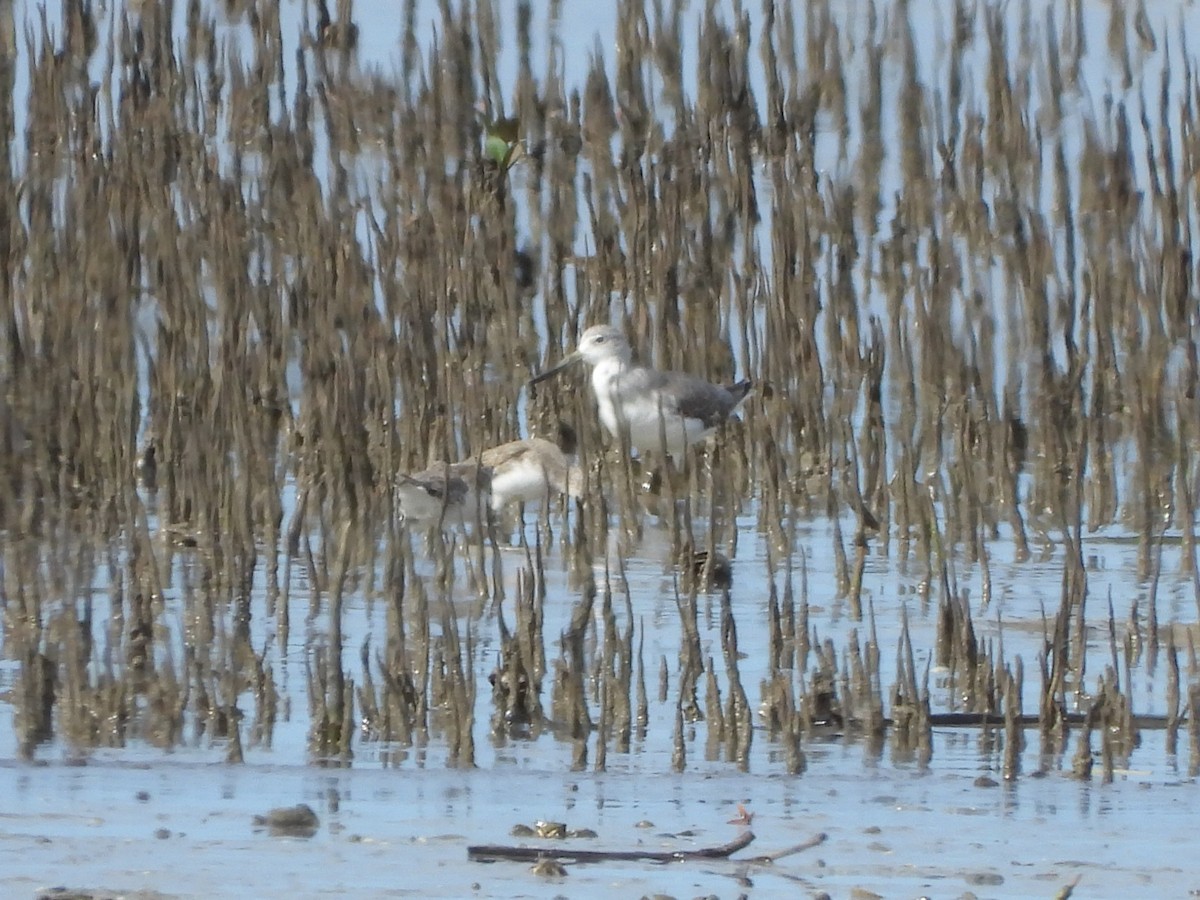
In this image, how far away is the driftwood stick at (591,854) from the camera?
4598 mm

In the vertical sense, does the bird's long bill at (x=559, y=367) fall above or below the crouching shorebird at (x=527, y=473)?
above

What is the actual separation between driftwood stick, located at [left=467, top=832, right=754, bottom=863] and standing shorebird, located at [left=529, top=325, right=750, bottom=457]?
453 centimetres

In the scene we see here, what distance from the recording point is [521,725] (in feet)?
19.1

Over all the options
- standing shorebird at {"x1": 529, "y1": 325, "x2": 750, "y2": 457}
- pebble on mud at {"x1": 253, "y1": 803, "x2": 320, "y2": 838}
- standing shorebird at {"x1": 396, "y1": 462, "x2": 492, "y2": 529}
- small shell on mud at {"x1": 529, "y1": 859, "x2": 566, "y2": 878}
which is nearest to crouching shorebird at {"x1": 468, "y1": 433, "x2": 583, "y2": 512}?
standing shorebird at {"x1": 396, "y1": 462, "x2": 492, "y2": 529}

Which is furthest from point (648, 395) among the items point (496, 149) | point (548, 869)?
point (548, 869)

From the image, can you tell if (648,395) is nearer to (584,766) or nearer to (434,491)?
(434,491)

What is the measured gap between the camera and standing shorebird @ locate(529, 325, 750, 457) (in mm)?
9391

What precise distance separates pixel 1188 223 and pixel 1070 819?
4.60 m

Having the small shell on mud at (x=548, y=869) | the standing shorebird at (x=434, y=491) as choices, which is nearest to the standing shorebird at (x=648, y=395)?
the standing shorebird at (x=434, y=491)

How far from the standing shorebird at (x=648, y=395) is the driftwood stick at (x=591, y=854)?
4.53m

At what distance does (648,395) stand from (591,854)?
515 cm

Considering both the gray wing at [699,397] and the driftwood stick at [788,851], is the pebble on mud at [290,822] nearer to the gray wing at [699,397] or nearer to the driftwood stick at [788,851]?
the driftwood stick at [788,851]

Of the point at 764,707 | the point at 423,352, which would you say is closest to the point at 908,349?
the point at 423,352

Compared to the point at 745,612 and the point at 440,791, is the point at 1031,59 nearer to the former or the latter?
the point at 745,612
